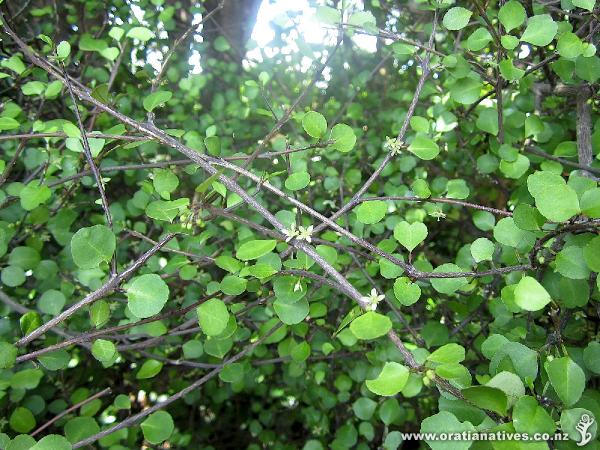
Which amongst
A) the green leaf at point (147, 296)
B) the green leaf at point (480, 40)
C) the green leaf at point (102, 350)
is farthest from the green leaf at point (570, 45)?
the green leaf at point (102, 350)

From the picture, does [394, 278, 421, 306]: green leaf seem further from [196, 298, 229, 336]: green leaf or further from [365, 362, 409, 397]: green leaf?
[196, 298, 229, 336]: green leaf

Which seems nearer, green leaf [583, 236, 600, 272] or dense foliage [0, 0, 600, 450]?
green leaf [583, 236, 600, 272]

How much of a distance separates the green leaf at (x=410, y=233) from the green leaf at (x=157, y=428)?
63 centimetres

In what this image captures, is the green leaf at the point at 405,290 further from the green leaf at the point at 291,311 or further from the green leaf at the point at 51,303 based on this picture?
the green leaf at the point at 51,303

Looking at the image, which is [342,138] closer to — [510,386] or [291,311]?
[291,311]

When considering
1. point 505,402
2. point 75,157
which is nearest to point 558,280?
point 505,402

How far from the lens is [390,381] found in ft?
2.09

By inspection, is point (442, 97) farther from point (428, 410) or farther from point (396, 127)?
point (428, 410)

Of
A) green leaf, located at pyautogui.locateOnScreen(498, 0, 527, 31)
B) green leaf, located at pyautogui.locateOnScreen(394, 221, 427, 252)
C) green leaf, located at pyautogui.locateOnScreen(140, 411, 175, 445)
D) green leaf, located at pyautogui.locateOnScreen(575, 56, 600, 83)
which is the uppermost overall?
green leaf, located at pyautogui.locateOnScreen(498, 0, 527, 31)

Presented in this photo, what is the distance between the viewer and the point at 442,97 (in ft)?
4.77

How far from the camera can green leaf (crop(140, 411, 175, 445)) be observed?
103cm

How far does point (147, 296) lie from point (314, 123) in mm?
431

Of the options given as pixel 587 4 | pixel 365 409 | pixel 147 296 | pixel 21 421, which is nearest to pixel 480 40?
pixel 587 4

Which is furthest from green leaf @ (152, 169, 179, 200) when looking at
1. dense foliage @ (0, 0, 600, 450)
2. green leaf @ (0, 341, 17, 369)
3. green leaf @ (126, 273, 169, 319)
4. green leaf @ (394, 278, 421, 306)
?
green leaf @ (394, 278, 421, 306)
